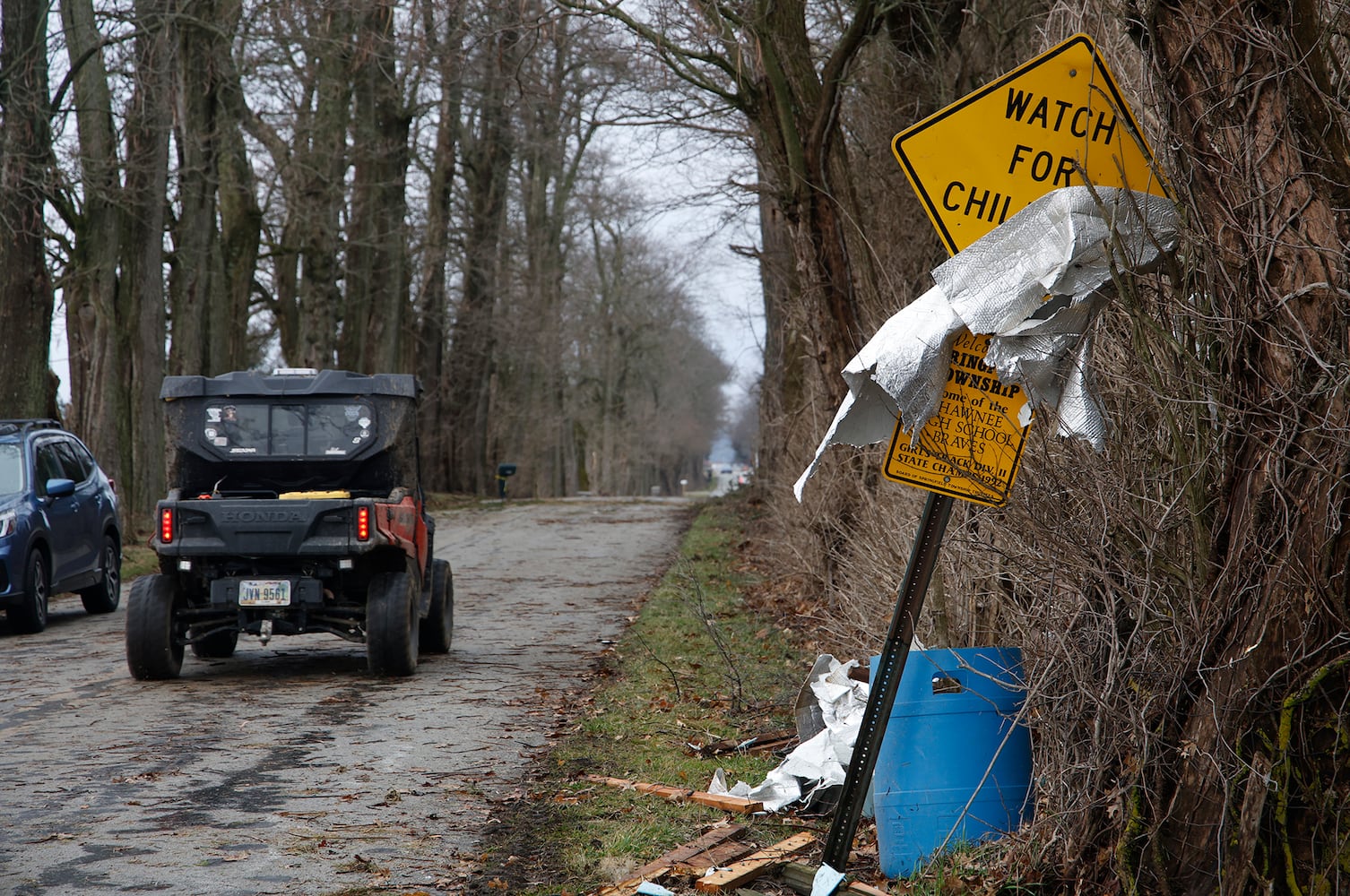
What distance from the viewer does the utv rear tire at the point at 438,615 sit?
36.4 ft

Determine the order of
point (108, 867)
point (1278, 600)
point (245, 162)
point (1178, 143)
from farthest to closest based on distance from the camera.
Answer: point (245, 162)
point (108, 867)
point (1178, 143)
point (1278, 600)

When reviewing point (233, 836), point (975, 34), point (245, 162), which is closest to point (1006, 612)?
point (233, 836)

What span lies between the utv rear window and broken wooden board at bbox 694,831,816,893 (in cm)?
622

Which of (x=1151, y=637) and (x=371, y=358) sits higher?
(x=371, y=358)

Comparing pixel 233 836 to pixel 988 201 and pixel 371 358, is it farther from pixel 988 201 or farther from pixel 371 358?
pixel 371 358

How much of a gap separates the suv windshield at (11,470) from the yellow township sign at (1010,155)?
11091 mm

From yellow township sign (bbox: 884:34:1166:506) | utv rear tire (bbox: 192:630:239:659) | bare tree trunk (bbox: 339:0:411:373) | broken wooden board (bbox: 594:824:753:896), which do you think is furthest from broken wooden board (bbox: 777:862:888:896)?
bare tree trunk (bbox: 339:0:411:373)

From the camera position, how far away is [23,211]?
17.6 m

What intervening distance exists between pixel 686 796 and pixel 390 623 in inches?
162

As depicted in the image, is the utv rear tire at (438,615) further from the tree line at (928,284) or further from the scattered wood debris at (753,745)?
the scattered wood debris at (753,745)

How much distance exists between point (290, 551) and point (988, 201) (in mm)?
6654

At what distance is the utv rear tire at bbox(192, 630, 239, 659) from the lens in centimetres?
1082

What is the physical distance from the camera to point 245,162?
2680 centimetres

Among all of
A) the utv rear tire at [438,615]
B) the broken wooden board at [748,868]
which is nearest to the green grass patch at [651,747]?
the broken wooden board at [748,868]
